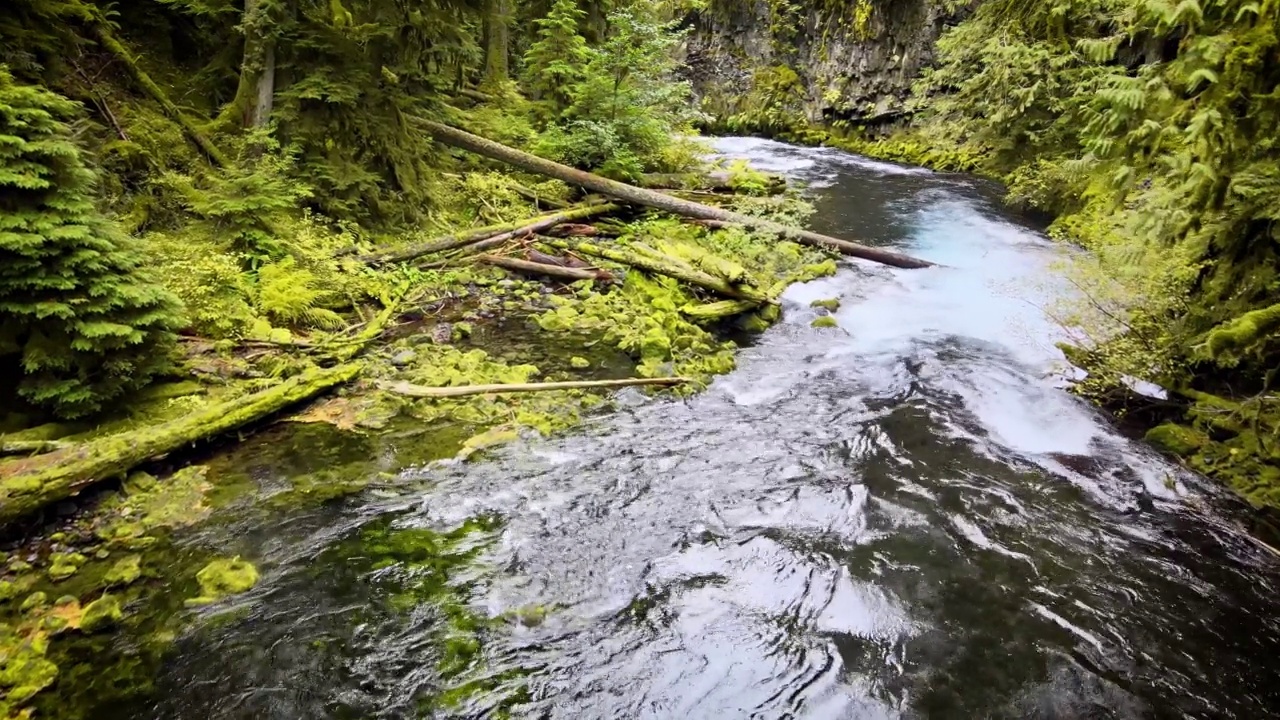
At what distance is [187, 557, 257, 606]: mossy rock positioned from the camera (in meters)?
4.02

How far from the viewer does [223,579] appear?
4148 millimetres

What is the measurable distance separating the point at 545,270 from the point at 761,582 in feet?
22.3

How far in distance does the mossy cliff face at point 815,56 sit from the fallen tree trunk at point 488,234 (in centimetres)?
1920

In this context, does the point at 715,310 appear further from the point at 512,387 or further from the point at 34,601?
the point at 34,601

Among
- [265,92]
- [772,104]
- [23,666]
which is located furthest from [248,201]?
[772,104]

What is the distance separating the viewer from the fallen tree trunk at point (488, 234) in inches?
359

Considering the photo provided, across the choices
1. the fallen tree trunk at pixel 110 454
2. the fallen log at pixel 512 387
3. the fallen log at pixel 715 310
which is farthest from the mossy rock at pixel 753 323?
the fallen tree trunk at pixel 110 454

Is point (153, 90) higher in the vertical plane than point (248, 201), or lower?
higher

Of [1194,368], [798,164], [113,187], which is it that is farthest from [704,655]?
[798,164]

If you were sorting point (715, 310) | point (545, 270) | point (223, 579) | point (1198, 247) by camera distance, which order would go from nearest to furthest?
point (223, 579) → point (1198, 247) → point (715, 310) → point (545, 270)

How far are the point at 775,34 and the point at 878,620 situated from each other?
1474 inches

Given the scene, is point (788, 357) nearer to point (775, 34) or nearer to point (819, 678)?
point (819, 678)

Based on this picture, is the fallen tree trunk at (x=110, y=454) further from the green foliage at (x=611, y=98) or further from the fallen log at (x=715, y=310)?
the green foliage at (x=611, y=98)

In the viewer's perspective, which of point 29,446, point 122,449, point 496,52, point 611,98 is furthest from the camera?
point 496,52
